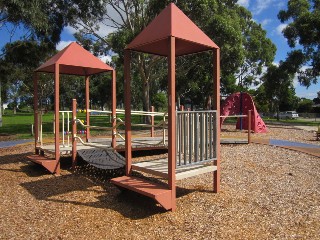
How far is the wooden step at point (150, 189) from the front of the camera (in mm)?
4379

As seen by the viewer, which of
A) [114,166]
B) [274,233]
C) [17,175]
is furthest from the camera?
[17,175]

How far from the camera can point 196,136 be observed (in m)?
4.94

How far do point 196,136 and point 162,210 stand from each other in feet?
4.08

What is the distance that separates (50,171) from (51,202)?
190 centimetres

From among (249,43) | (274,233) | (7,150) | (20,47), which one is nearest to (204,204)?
(274,233)

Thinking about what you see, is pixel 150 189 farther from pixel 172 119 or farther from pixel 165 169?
pixel 172 119

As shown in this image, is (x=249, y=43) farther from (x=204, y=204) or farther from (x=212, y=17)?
(x=204, y=204)

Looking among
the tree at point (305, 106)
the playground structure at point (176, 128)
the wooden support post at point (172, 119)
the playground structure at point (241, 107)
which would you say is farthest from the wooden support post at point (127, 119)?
the tree at point (305, 106)

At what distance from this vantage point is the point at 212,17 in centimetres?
1898

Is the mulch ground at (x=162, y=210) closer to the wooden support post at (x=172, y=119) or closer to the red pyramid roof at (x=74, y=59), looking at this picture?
the wooden support post at (x=172, y=119)

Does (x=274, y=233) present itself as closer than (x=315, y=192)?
Yes

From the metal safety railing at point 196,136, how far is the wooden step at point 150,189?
1.58 feet

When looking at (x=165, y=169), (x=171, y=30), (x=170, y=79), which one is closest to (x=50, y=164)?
(x=165, y=169)

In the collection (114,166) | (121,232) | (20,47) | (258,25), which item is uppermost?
Result: (258,25)
